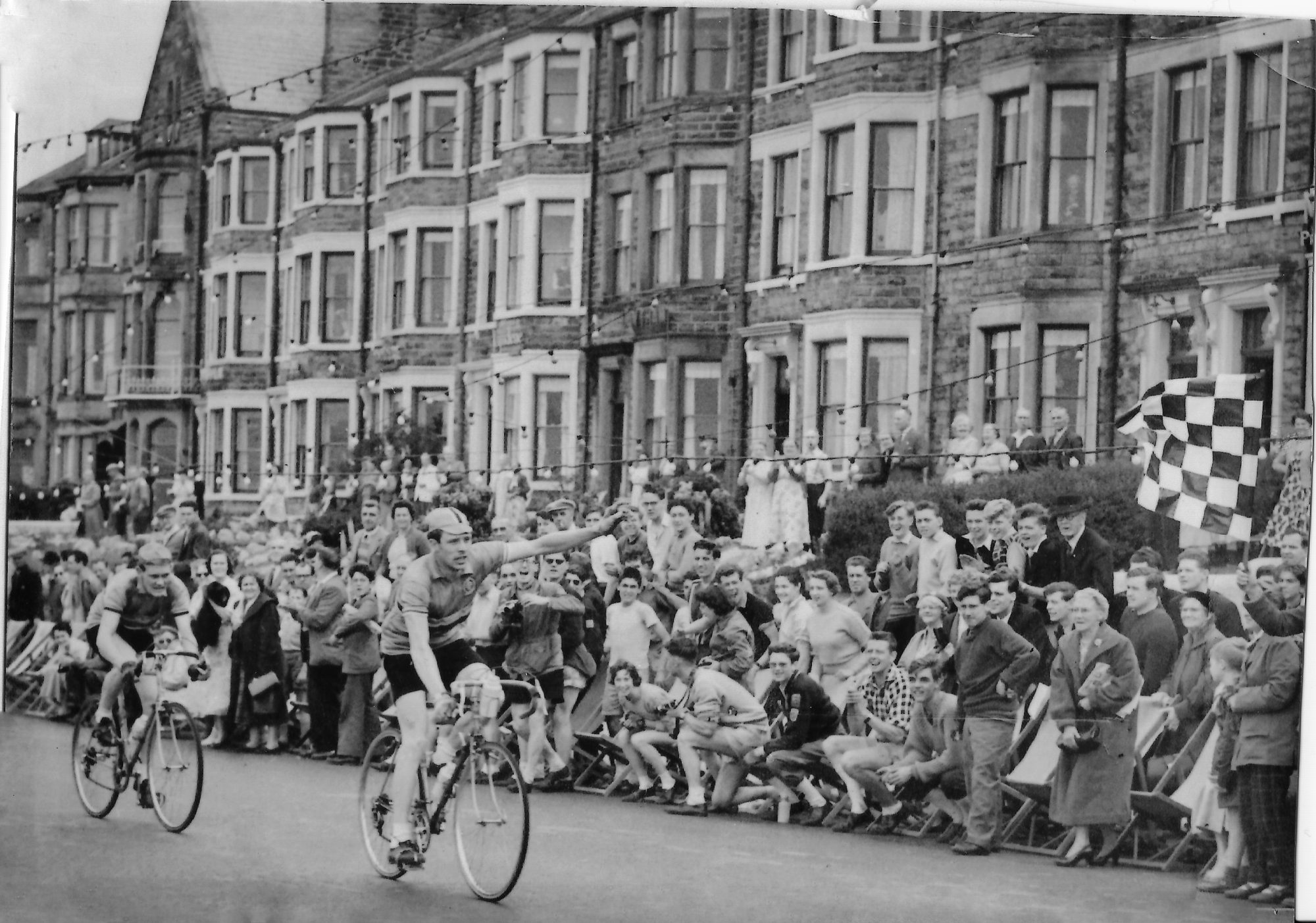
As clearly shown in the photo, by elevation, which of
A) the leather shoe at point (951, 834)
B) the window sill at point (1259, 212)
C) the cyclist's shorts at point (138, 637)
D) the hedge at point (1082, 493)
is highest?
the window sill at point (1259, 212)

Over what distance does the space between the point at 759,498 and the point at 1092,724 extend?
1.89m

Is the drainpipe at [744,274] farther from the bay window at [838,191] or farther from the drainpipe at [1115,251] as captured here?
the drainpipe at [1115,251]

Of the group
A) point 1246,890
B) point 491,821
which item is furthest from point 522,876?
point 1246,890

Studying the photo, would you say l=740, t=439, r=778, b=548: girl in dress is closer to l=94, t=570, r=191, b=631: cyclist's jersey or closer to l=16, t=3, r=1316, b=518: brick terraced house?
l=16, t=3, r=1316, b=518: brick terraced house

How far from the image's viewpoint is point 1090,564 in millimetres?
9367

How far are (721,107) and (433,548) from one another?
2616mm

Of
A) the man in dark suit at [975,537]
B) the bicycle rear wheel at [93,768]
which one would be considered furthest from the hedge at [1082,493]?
the bicycle rear wheel at [93,768]

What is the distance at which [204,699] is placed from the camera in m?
10.4

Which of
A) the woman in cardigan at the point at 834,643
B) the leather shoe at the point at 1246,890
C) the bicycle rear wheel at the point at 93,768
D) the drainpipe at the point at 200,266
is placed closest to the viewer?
the leather shoe at the point at 1246,890

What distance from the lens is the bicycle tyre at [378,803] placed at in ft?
29.6

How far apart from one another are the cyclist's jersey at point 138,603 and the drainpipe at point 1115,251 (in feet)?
14.9

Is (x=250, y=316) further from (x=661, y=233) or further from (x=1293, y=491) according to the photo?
(x=1293, y=491)

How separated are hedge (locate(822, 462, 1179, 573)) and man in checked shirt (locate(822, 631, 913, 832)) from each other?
2.05ft

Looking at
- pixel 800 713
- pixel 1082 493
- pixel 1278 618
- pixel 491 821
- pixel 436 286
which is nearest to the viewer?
pixel 491 821
